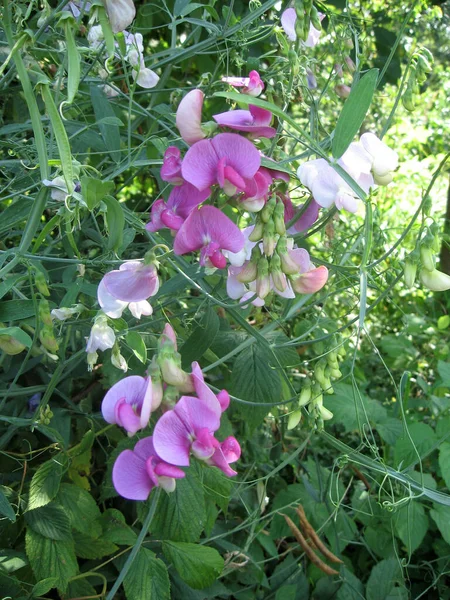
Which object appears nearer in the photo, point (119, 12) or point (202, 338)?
point (119, 12)

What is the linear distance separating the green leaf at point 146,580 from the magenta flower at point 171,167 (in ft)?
2.01

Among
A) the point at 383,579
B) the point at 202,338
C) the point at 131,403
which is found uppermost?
the point at 131,403

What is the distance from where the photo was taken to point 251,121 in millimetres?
680

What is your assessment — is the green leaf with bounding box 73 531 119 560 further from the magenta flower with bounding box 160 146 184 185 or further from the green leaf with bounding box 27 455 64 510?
the magenta flower with bounding box 160 146 184 185

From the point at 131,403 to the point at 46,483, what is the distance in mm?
458

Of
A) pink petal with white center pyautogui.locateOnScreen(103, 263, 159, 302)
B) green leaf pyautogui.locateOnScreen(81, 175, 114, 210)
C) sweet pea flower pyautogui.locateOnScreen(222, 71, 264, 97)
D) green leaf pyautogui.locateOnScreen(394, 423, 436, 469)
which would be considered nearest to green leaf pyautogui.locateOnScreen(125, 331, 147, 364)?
pink petal with white center pyautogui.locateOnScreen(103, 263, 159, 302)

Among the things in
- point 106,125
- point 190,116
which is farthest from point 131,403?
point 106,125

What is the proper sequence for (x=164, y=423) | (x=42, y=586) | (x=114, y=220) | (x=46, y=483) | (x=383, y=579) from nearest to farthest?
(x=164, y=423) → (x=114, y=220) → (x=42, y=586) → (x=46, y=483) → (x=383, y=579)

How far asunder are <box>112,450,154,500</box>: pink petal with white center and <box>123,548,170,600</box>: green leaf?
1.38 feet

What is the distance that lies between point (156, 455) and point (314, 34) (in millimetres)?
787

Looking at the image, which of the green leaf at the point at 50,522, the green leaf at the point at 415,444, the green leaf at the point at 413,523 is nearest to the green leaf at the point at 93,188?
the green leaf at the point at 50,522

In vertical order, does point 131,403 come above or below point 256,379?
above

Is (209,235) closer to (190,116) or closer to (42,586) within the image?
(190,116)

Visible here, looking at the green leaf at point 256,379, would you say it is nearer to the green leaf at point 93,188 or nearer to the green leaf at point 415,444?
the green leaf at point 415,444
